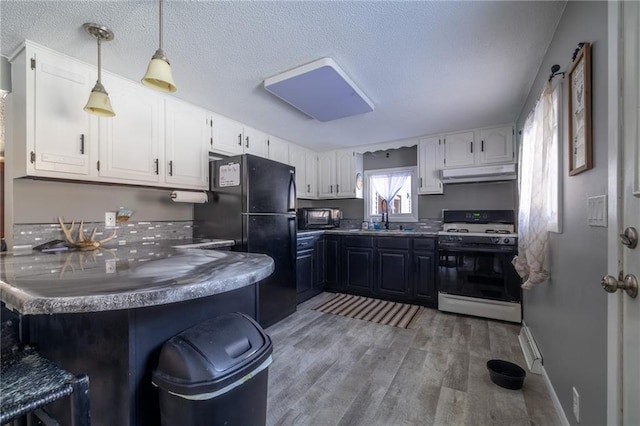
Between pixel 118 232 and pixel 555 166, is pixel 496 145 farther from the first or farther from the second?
pixel 118 232

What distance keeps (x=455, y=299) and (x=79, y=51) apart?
3951 mm

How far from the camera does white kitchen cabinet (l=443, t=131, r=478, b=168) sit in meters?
3.40

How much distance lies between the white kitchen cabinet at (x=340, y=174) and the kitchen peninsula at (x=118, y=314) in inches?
135

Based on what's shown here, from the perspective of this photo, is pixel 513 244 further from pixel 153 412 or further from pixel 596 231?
pixel 153 412

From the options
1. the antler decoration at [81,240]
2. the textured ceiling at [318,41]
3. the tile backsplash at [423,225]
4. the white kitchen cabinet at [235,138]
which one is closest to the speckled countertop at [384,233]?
the tile backsplash at [423,225]

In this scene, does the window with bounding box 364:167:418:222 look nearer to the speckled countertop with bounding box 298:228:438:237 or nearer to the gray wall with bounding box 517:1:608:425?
the speckled countertop with bounding box 298:228:438:237

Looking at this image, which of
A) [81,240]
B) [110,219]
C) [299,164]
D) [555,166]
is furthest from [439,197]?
[81,240]

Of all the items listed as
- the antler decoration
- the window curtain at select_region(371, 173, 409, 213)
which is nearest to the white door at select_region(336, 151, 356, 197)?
the window curtain at select_region(371, 173, 409, 213)

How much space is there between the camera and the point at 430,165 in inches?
144

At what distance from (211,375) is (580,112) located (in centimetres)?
179

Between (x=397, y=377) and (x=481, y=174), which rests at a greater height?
(x=481, y=174)

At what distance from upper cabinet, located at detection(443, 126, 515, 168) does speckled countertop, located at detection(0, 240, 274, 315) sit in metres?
3.20

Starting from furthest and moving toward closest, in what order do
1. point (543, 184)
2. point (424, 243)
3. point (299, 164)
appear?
point (299, 164)
point (424, 243)
point (543, 184)

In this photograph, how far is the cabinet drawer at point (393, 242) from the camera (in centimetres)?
340
